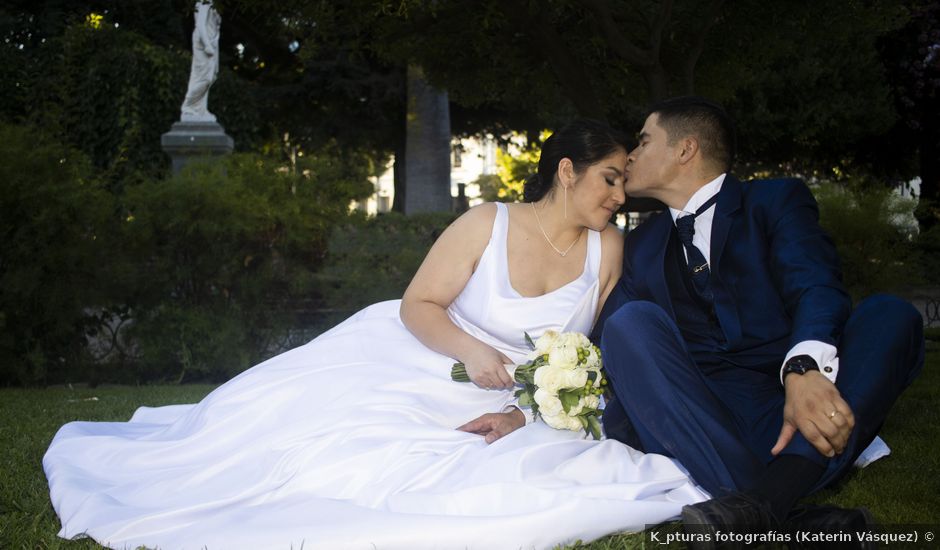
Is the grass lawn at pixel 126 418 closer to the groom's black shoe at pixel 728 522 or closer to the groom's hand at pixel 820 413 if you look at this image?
the groom's black shoe at pixel 728 522

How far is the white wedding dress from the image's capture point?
311 cm

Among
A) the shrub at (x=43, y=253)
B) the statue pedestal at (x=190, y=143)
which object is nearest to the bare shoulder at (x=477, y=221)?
the shrub at (x=43, y=253)

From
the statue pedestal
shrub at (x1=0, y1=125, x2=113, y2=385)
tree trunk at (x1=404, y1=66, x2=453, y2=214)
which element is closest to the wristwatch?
shrub at (x1=0, y1=125, x2=113, y2=385)

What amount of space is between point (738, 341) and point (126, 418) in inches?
157

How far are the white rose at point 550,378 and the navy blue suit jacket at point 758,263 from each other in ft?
2.11

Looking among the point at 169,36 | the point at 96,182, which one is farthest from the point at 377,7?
the point at 169,36

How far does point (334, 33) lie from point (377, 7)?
0.99 m

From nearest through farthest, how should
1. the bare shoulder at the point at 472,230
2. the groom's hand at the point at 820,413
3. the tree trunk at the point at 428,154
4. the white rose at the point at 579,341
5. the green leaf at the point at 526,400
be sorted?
the groom's hand at the point at 820,413 → the white rose at the point at 579,341 → the green leaf at the point at 526,400 → the bare shoulder at the point at 472,230 → the tree trunk at the point at 428,154

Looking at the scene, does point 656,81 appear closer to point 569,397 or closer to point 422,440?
point 569,397

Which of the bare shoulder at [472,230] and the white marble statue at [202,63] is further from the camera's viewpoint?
the white marble statue at [202,63]

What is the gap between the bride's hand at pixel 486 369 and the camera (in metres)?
3.87

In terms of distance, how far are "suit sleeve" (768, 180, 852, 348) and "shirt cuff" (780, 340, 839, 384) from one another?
1.3 inches

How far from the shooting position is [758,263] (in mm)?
3754

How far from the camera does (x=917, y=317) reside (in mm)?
3195
